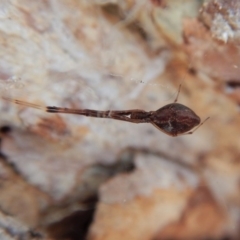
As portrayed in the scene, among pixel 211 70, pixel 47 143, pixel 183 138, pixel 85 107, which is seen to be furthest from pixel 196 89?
pixel 47 143

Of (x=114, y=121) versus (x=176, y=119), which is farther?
(x=114, y=121)

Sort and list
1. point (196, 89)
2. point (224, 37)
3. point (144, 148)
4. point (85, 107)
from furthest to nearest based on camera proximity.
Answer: point (144, 148) < point (196, 89) < point (85, 107) < point (224, 37)

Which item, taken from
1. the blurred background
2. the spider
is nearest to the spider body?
the spider

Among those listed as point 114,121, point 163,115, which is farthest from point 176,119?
point 114,121

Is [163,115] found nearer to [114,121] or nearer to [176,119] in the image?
[176,119]

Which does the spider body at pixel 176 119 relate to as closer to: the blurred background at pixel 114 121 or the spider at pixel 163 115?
the spider at pixel 163 115

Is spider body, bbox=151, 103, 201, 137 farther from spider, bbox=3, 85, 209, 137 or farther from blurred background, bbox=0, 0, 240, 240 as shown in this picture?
blurred background, bbox=0, 0, 240, 240

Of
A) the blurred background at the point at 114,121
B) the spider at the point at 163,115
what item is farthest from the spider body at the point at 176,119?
the blurred background at the point at 114,121

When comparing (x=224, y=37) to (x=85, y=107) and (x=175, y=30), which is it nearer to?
(x=175, y=30)
